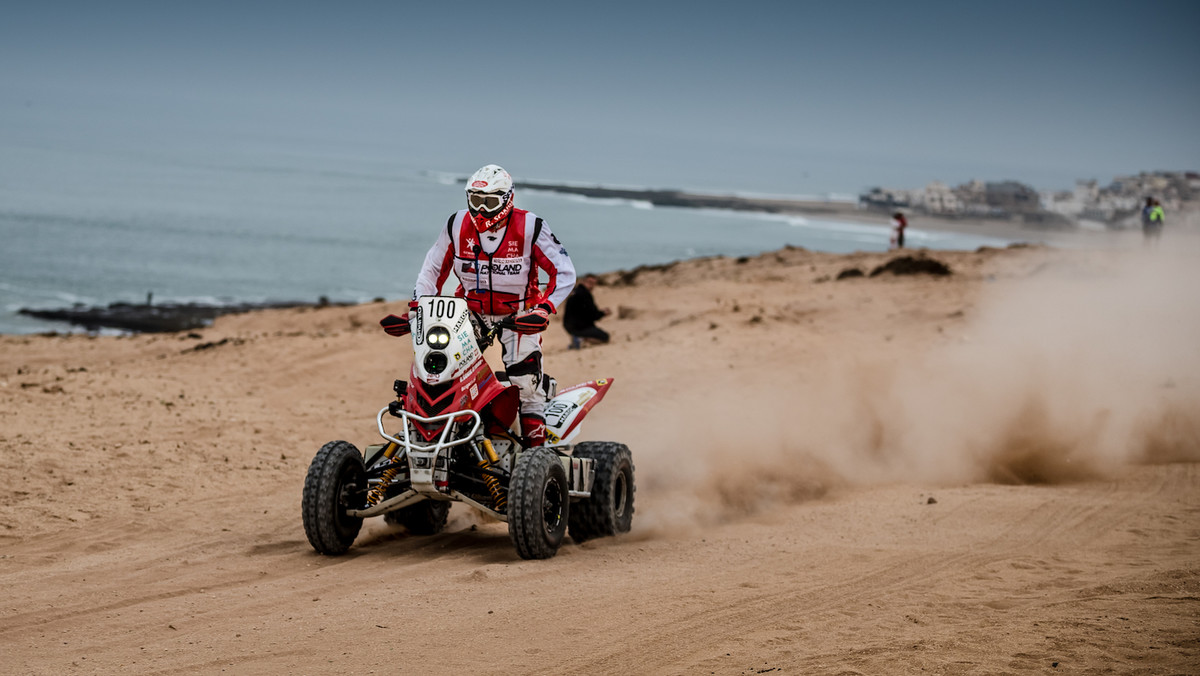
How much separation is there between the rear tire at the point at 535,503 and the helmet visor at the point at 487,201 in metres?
1.78

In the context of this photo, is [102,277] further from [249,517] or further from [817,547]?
[817,547]

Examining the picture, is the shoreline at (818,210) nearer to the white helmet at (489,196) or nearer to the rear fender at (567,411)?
the rear fender at (567,411)

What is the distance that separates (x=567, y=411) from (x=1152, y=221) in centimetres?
2697


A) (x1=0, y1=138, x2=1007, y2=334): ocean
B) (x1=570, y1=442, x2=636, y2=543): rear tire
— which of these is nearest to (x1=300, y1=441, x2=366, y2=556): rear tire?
(x1=570, y1=442, x2=636, y2=543): rear tire

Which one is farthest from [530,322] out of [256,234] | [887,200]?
[887,200]

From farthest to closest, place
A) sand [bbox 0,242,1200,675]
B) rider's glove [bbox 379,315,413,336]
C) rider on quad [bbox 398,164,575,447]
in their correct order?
rider on quad [bbox 398,164,575,447] → rider's glove [bbox 379,315,413,336] → sand [bbox 0,242,1200,675]

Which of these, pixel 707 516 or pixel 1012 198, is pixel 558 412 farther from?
pixel 1012 198

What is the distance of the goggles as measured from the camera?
7867mm

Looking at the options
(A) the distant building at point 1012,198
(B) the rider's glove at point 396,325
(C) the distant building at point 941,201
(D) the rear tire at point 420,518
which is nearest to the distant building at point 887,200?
(C) the distant building at point 941,201

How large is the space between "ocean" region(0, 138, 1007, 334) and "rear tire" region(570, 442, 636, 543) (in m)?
30.4

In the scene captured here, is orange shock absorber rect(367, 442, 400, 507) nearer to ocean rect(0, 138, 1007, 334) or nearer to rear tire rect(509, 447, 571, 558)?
rear tire rect(509, 447, 571, 558)

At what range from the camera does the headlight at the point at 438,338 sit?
7398 mm

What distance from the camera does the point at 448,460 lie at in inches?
294

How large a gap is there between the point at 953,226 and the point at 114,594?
86.0 metres
